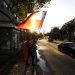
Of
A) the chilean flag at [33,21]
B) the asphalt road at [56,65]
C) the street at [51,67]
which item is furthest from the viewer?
the asphalt road at [56,65]

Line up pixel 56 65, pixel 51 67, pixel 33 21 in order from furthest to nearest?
pixel 56 65, pixel 51 67, pixel 33 21

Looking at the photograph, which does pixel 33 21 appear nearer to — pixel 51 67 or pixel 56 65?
pixel 51 67

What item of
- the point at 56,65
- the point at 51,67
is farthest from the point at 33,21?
the point at 56,65

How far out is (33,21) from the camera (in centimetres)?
549

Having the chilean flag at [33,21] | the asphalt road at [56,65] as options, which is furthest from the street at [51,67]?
the chilean flag at [33,21]

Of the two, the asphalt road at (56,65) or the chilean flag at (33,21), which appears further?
the asphalt road at (56,65)

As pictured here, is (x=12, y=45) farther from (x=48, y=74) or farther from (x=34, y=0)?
(x=48, y=74)

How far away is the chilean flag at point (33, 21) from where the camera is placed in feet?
18.0

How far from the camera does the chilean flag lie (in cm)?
550

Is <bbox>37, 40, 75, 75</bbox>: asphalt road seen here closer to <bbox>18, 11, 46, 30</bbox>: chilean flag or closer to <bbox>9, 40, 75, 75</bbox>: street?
<bbox>9, 40, 75, 75</bbox>: street

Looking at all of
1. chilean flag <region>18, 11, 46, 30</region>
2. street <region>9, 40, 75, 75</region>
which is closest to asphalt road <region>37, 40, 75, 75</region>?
street <region>9, 40, 75, 75</region>

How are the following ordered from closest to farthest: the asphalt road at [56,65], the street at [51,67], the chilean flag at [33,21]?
the chilean flag at [33,21] → the street at [51,67] → the asphalt road at [56,65]

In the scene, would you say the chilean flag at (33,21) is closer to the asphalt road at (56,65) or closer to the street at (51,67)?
the street at (51,67)

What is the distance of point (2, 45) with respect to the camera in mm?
26406
